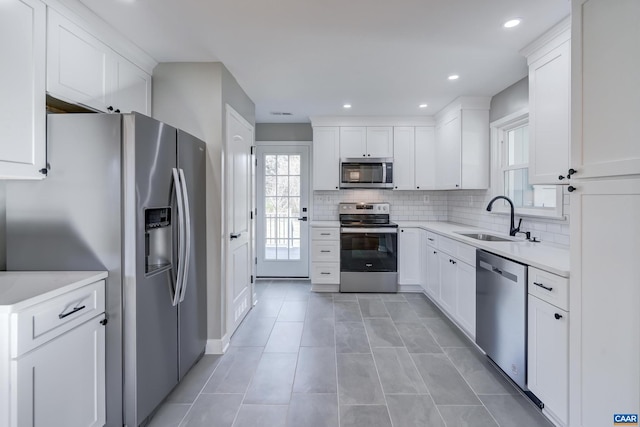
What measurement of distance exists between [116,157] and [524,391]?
284 centimetres

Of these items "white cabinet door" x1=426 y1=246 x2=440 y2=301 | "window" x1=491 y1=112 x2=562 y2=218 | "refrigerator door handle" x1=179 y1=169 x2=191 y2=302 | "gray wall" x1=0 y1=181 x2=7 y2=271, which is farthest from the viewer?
"white cabinet door" x1=426 y1=246 x2=440 y2=301

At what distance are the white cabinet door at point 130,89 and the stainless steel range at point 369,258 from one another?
8.95ft

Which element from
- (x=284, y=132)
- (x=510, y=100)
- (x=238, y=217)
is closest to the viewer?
(x=238, y=217)

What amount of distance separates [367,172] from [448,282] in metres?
1.93

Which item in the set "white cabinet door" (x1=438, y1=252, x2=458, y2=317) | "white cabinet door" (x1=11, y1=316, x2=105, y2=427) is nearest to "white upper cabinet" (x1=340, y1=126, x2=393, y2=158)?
"white cabinet door" (x1=438, y1=252, x2=458, y2=317)

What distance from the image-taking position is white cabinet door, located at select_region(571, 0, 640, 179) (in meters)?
1.28

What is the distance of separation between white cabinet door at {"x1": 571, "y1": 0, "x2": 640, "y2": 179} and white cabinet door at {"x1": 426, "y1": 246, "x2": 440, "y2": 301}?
227 cm

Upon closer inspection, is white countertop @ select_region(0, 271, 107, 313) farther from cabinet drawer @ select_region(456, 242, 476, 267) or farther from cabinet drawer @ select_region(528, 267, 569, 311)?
cabinet drawer @ select_region(456, 242, 476, 267)

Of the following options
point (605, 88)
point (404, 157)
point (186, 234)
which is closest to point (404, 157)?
point (404, 157)

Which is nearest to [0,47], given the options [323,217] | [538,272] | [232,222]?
[232,222]

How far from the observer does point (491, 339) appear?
7.75 feet

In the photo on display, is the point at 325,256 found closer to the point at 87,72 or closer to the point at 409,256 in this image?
the point at 409,256

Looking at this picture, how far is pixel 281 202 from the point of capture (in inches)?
197

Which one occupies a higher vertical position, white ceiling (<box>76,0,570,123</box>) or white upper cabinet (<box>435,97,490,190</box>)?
white ceiling (<box>76,0,570,123</box>)
